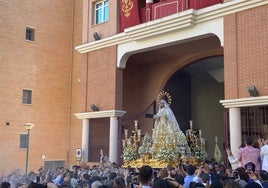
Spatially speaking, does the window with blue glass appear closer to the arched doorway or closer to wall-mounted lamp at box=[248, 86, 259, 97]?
the arched doorway

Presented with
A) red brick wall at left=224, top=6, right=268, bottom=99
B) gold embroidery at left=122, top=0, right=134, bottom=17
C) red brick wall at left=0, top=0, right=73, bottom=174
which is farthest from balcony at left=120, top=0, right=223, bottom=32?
→ red brick wall at left=0, top=0, right=73, bottom=174

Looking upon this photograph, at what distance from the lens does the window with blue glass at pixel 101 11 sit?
20391 millimetres

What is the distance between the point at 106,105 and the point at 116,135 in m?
1.53

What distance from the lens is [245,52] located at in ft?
47.0

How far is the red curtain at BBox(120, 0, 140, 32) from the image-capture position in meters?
18.2

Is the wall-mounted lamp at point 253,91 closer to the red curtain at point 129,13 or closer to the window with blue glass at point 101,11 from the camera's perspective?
the red curtain at point 129,13

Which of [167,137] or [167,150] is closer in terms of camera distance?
[167,150]

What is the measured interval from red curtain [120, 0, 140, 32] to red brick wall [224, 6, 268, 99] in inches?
183

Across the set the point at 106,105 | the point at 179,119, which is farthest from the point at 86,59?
the point at 179,119

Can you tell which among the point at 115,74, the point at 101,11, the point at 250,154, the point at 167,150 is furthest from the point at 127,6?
the point at 250,154

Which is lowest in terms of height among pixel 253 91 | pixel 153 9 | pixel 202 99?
pixel 253 91

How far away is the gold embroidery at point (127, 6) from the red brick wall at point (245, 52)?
16.6 ft

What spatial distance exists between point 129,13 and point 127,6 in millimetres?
384

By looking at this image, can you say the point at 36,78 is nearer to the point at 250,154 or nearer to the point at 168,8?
the point at 168,8
